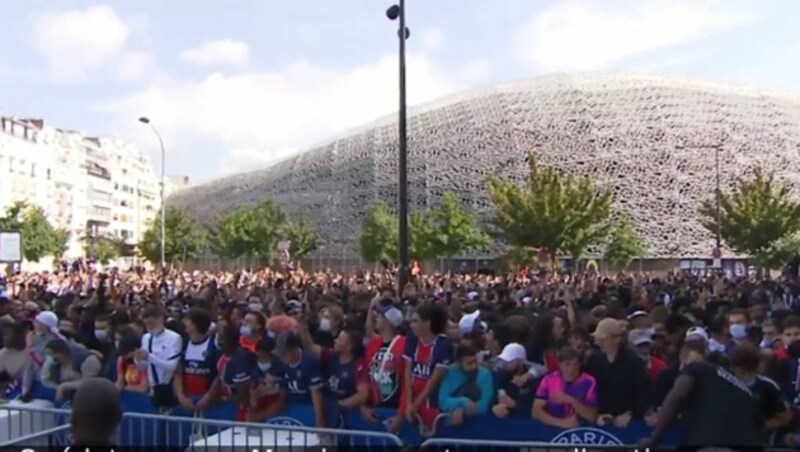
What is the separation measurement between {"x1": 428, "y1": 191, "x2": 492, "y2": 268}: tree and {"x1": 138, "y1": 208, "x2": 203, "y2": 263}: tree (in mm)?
23018

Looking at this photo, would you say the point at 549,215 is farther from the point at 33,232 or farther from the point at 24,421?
the point at 24,421

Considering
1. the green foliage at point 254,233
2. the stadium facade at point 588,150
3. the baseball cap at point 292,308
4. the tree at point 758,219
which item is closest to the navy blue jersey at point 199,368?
the baseball cap at point 292,308

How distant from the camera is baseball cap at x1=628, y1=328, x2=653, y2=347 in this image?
9422 millimetres

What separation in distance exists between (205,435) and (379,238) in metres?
67.6

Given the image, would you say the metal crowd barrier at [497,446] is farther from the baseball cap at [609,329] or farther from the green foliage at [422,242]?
the green foliage at [422,242]

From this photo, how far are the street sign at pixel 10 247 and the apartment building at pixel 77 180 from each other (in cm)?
6073

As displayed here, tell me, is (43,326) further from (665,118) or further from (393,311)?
(665,118)

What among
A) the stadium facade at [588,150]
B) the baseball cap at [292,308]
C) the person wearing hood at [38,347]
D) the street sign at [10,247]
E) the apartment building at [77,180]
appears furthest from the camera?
the apartment building at [77,180]

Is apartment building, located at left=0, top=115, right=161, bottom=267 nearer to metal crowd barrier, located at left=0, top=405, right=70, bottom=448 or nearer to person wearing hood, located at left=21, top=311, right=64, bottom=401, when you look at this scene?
person wearing hood, located at left=21, top=311, right=64, bottom=401

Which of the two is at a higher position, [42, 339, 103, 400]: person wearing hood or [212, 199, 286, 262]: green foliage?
[212, 199, 286, 262]: green foliage

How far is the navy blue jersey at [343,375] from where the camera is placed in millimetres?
8328

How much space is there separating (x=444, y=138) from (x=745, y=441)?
9910 cm

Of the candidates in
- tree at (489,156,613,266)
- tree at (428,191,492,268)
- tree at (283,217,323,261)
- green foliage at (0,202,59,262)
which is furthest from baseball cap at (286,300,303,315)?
tree at (283,217,323,261)

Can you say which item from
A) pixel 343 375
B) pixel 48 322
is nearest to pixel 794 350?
pixel 343 375
